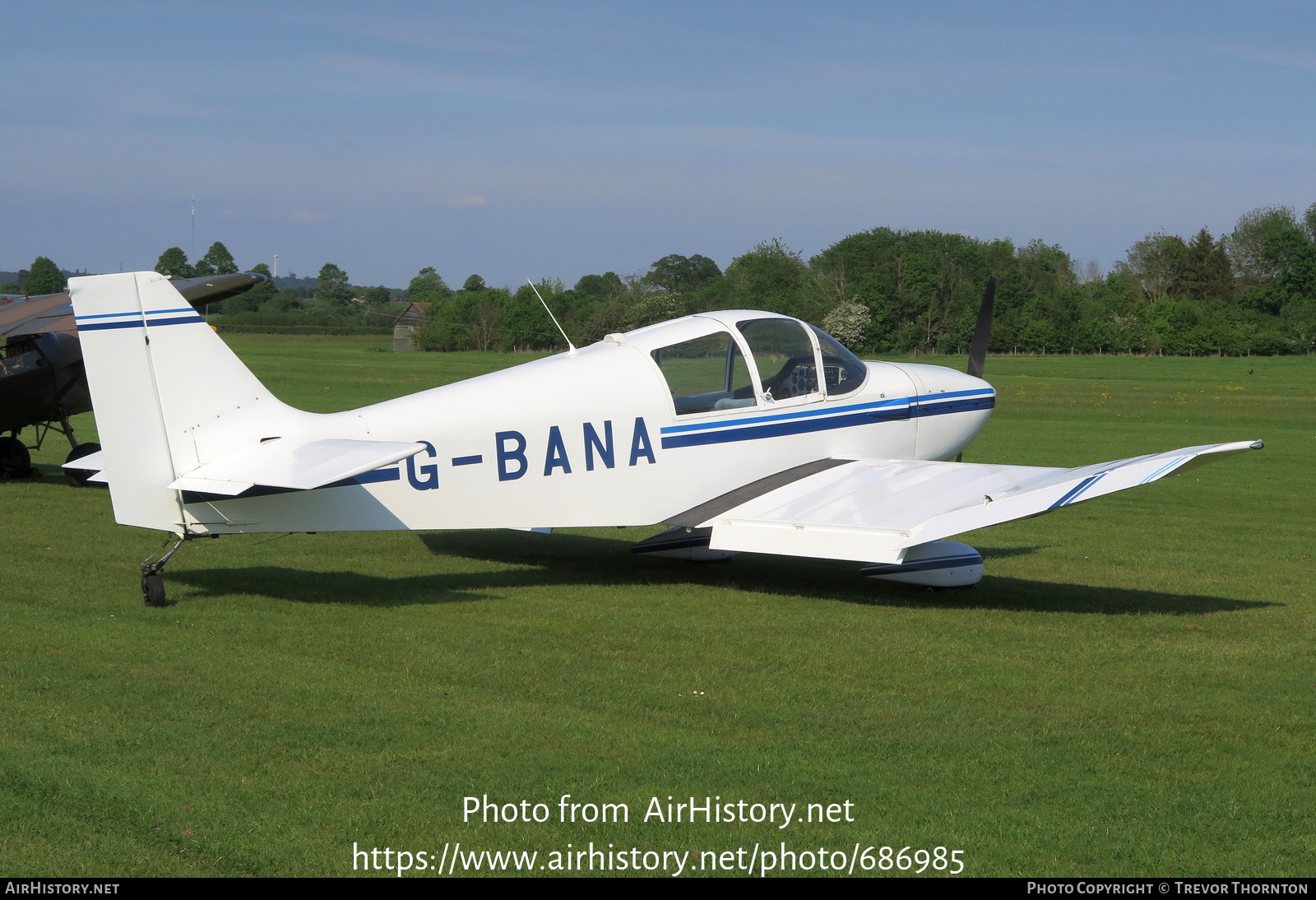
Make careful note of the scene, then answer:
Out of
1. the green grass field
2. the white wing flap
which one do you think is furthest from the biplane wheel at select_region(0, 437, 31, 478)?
the white wing flap

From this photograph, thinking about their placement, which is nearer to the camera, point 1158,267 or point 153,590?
point 153,590

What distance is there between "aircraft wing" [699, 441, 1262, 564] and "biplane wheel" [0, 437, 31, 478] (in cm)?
1006

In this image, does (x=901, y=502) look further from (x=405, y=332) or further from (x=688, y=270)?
(x=688, y=270)

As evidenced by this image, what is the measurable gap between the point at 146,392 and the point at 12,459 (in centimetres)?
902

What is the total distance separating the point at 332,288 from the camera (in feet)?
388

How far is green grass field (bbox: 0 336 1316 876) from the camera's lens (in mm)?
4246

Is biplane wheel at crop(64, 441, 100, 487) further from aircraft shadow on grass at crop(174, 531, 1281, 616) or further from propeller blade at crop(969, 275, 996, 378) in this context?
propeller blade at crop(969, 275, 996, 378)

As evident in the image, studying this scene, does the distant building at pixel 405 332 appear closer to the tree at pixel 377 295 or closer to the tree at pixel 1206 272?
the tree at pixel 377 295

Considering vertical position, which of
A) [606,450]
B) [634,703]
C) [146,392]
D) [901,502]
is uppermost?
[146,392]

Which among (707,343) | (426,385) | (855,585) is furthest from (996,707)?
(426,385)

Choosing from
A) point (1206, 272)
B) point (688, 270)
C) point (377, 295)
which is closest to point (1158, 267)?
point (1206, 272)

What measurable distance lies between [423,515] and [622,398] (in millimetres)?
1673

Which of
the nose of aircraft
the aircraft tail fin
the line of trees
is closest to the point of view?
the aircraft tail fin
